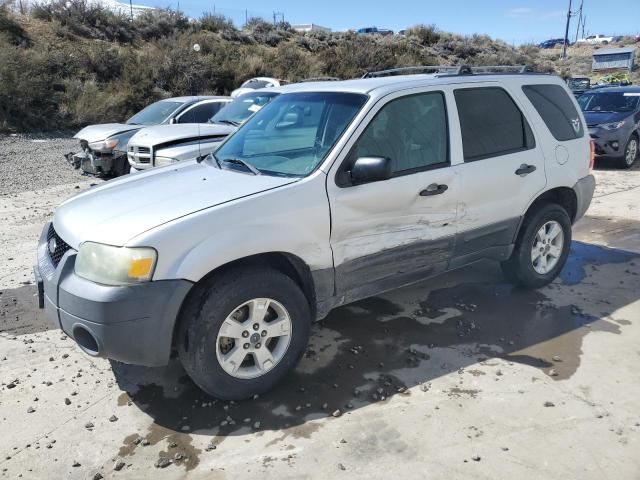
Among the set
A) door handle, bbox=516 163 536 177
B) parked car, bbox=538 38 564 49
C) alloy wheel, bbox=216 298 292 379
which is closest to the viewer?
alloy wheel, bbox=216 298 292 379

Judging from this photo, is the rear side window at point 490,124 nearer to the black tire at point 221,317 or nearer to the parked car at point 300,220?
the parked car at point 300,220

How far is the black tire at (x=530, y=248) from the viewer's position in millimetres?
4898

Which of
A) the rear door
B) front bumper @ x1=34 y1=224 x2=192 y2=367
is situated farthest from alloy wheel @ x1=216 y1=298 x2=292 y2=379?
the rear door

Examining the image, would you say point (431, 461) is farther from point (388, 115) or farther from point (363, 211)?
point (388, 115)

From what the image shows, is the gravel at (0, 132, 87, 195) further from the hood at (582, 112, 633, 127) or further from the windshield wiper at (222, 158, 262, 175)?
the hood at (582, 112, 633, 127)

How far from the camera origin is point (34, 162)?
12562 millimetres

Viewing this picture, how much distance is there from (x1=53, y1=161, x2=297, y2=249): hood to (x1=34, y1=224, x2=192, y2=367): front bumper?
0.28 m

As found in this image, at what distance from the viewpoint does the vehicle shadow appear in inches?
133

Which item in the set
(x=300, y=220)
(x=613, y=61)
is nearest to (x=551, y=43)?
(x=613, y=61)

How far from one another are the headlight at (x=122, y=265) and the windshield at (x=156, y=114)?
25.1 ft

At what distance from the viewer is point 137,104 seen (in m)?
20.8

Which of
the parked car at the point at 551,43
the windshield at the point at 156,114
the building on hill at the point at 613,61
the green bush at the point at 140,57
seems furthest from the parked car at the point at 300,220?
the parked car at the point at 551,43

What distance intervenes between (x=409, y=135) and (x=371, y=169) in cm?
70

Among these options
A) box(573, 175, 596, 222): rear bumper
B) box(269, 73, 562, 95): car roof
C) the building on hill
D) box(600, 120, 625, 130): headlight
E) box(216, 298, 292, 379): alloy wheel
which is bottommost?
box(216, 298, 292, 379): alloy wheel
